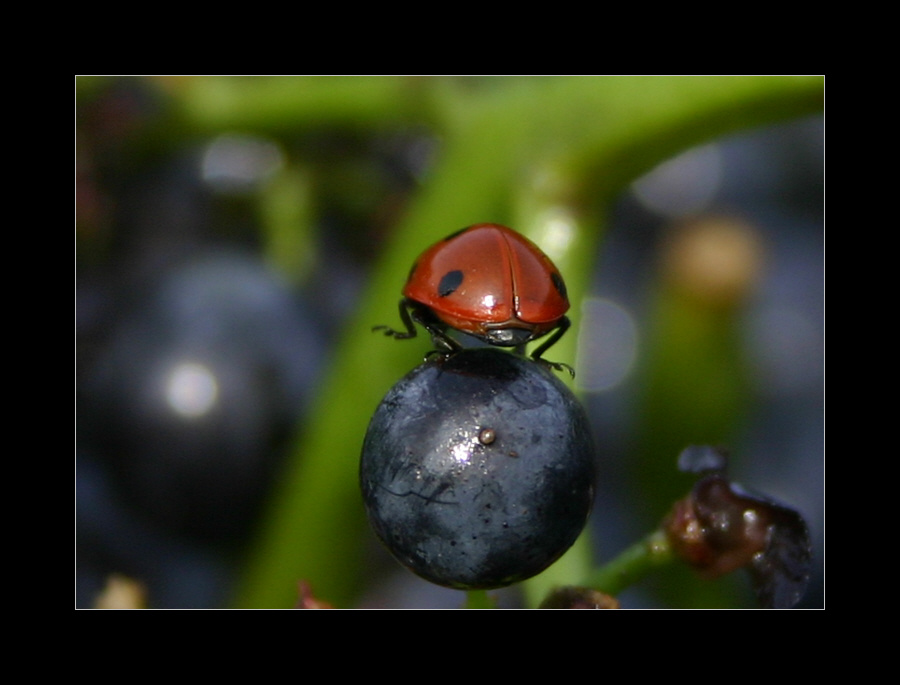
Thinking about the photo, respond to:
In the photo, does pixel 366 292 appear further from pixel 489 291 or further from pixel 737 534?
pixel 737 534

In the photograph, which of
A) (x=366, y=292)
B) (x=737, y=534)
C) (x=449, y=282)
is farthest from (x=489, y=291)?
(x=366, y=292)

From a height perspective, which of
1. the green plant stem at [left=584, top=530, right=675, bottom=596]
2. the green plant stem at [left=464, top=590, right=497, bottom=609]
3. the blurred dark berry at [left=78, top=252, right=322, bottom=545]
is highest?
the blurred dark berry at [left=78, top=252, right=322, bottom=545]

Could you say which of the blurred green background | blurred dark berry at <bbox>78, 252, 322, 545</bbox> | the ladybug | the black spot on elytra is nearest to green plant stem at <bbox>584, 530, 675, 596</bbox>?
the blurred green background

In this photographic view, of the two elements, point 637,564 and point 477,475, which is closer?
point 477,475

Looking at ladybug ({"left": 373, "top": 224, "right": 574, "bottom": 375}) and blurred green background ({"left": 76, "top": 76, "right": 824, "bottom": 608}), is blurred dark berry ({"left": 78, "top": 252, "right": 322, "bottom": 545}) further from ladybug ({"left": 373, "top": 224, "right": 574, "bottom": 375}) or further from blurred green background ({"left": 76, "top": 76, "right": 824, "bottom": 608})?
ladybug ({"left": 373, "top": 224, "right": 574, "bottom": 375})

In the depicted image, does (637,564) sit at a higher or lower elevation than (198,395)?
lower
